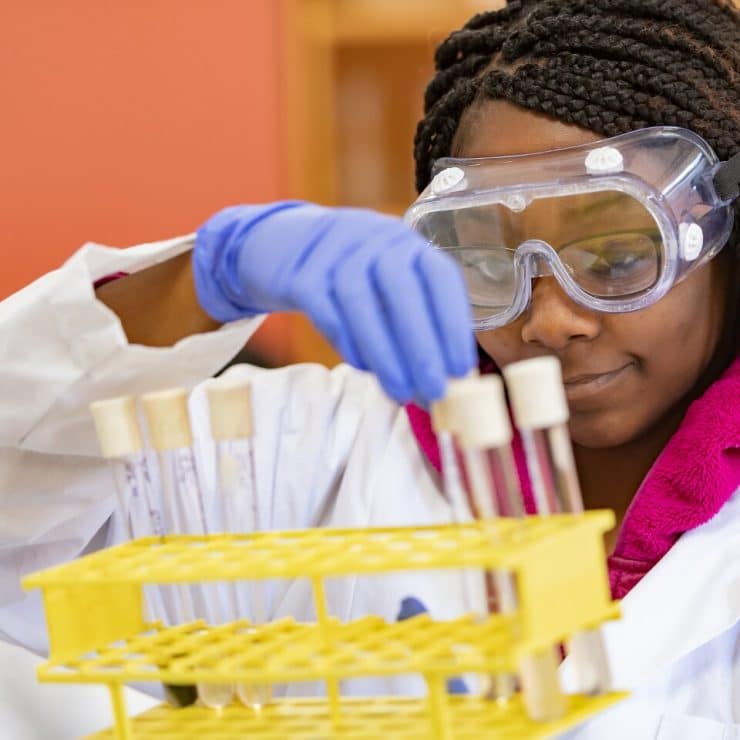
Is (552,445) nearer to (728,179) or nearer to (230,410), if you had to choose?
(230,410)

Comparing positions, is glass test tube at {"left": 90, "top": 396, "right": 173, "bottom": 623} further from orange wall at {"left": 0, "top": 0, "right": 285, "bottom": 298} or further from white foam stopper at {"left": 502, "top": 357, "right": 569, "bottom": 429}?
orange wall at {"left": 0, "top": 0, "right": 285, "bottom": 298}

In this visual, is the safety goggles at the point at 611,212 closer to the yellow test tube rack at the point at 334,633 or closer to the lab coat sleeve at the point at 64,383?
the lab coat sleeve at the point at 64,383

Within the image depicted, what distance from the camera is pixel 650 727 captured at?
101 centimetres

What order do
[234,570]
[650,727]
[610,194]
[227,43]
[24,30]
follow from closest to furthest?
[234,570] → [650,727] → [610,194] → [24,30] → [227,43]

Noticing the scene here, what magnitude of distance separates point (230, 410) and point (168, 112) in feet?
5.70

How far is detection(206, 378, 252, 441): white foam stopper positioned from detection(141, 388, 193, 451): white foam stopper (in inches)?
0.8

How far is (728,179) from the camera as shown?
1.16 metres

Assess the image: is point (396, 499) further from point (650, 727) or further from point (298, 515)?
point (650, 727)

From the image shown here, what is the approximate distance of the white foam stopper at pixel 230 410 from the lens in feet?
2.50

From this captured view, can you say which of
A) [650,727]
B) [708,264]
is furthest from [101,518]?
[708,264]

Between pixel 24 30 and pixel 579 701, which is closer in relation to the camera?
pixel 579 701

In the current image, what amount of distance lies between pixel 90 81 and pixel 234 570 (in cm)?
180

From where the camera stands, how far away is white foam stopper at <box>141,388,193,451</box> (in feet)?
2.46

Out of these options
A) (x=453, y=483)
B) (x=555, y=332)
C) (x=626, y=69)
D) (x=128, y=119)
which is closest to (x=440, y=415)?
(x=453, y=483)
